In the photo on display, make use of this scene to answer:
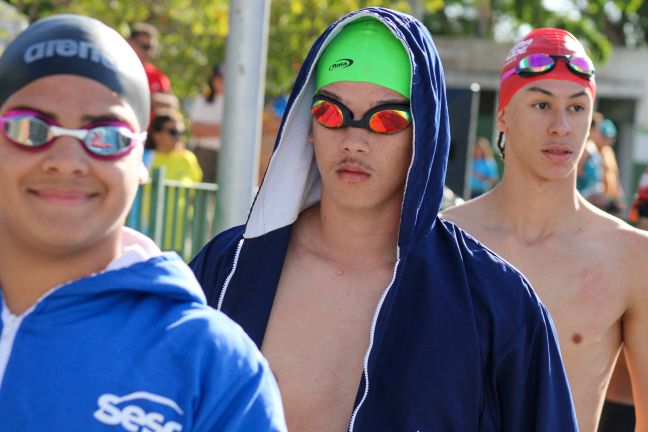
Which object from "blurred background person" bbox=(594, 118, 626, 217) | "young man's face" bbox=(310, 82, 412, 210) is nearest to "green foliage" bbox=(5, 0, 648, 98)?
"blurred background person" bbox=(594, 118, 626, 217)

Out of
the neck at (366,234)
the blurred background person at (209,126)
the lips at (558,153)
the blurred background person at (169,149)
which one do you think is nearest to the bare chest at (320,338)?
the neck at (366,234)

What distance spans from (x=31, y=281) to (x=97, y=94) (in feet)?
1.52

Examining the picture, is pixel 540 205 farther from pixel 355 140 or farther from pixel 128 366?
pixel 128 366

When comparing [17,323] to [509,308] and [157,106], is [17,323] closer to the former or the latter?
[509,308]

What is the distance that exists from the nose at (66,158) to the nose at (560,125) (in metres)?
3.12

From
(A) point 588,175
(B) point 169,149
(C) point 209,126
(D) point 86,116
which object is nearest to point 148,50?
(B) point 169,149

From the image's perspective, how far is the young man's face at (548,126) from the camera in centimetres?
529

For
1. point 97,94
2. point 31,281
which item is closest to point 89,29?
point 97,94

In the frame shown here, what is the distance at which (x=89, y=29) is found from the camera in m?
2.71

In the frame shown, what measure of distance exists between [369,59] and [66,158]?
1650 millimetres

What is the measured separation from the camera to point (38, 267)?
2.71m

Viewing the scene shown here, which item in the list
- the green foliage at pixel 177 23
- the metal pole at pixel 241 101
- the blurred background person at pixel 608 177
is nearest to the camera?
the metal pole at pixel 241 101

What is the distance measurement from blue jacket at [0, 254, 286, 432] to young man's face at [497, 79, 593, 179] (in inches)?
115

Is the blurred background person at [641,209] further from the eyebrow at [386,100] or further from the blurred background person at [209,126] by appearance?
the blurred background person at [209,126]
